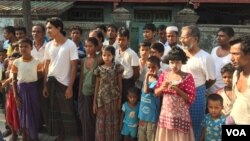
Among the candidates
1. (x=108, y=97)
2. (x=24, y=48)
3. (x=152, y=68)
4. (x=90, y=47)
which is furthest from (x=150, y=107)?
(x=24, y=48)

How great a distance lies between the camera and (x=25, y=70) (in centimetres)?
480

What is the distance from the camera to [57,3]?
1455 cm

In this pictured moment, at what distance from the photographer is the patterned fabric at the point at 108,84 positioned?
4484 millimetres

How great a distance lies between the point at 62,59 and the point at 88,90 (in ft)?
1.72

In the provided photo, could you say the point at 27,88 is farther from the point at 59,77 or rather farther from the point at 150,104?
the point at 150,104

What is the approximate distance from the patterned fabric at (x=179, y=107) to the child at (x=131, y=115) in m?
0.62

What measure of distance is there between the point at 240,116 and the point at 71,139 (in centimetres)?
280

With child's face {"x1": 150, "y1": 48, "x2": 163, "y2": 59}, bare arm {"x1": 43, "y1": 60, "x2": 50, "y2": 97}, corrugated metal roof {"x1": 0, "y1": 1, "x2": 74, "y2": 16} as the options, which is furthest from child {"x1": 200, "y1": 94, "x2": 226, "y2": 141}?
corrugated metal roof {"x1": 0, "y1": 1, "x2": 74, "y2": 16}

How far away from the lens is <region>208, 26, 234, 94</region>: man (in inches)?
179

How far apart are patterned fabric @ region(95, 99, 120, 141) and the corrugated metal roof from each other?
28.5 ft

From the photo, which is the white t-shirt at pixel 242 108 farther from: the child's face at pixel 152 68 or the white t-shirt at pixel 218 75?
the white t-shirt at pixel 218 75

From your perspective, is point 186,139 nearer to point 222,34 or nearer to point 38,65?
point 222,34

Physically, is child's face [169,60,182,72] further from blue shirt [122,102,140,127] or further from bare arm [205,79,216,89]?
blue shirt [122,102,140,127]

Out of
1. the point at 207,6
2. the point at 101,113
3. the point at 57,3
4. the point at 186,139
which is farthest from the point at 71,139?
the point at 207,6
